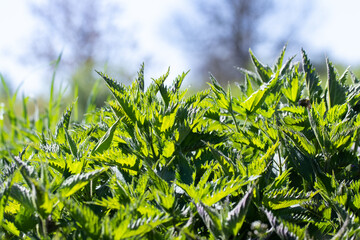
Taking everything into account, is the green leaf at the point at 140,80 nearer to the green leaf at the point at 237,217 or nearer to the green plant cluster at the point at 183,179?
the green plant cluster at the point at 183,179

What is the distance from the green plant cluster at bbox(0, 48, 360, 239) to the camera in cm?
59

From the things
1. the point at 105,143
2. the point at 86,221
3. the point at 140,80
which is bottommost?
the point at 86,221

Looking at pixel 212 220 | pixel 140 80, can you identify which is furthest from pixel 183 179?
pixel 140 80

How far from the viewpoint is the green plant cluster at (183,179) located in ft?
1.92

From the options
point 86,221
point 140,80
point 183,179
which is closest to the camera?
point 86,221

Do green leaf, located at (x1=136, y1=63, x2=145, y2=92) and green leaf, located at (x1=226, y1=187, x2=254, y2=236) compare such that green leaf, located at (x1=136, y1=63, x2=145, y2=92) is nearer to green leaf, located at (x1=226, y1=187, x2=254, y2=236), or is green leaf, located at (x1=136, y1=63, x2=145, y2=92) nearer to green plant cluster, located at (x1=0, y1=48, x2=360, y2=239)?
green plant cluster, located at (x1=0, y1=48, x2=360, y2=239)

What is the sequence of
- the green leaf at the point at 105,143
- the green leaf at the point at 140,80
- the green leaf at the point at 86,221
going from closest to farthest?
1. the green leaf at the point at 86,221
2. the green leaf at the point at 105,143
3. the green leaf at the point at 140,80

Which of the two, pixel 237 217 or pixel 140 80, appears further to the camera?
pixel 140 80

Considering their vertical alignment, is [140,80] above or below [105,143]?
above

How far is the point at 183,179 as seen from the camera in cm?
73

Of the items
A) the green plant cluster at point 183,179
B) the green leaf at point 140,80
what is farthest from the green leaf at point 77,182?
the green leaf at point 140,80

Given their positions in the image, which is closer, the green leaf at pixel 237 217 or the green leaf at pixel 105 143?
the green leaf at pixel 237 217

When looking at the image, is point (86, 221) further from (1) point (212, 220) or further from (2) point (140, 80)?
(2) point (140, 80)

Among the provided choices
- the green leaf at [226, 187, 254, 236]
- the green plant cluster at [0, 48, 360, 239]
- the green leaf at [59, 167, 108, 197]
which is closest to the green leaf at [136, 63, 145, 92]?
the green plant cluster at [0, 48, 360, 239]
